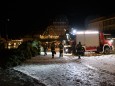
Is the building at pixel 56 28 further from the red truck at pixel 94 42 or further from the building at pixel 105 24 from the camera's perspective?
the red truck at pixel 94 42

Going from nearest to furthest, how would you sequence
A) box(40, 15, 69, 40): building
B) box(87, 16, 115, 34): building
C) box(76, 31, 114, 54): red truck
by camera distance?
box(76, 31, 114, 54): red truck → box(87, 16, 115, 34): building → box(40, 15, 69, 40): building

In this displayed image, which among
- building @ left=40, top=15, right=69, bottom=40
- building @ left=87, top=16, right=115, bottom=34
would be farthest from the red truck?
building @ left=40, top=15, right=69, bottom=40

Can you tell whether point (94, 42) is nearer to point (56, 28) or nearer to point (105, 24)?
point (105, 24)

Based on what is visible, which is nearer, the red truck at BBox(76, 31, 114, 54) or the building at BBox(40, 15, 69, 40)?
the red truck at BBox(76, 31, 114, 54)

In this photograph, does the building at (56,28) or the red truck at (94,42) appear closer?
the red truck at (94,42)

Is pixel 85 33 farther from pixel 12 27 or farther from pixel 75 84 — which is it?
pixel 12 27

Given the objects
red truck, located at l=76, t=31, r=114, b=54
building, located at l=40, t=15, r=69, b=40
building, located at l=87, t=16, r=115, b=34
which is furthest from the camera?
building, located at l=40, t=15, r=69, b=40

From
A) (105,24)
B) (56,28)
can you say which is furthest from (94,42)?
(56,28)

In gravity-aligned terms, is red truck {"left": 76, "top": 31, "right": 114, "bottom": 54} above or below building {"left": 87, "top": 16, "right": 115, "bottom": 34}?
below

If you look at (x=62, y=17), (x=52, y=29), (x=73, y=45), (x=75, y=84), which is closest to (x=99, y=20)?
(x=52, y=29)

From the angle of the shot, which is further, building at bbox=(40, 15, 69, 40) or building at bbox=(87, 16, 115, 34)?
building at bbox=(40, 15, 69, 40)

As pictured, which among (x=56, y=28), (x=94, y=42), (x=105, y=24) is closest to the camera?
(x=94, y=42)

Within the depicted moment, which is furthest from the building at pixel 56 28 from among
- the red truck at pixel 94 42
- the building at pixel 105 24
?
the red truck at pixel 94 42

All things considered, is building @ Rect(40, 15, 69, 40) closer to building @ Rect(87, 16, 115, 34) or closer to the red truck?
building @ Rect(87, 16, 115, 34)
